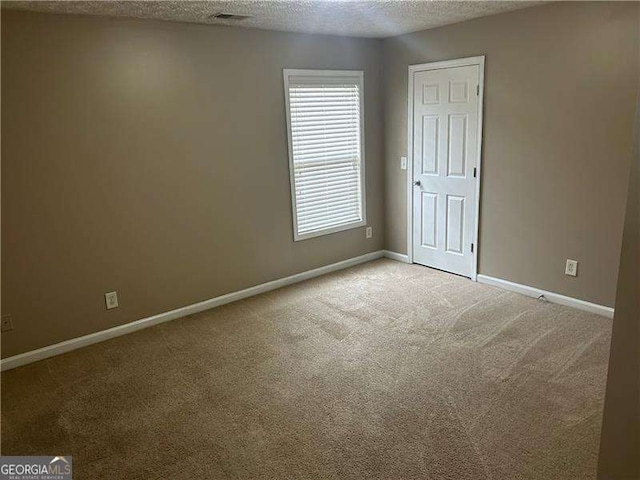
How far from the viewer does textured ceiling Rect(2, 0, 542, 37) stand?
10.0 ft

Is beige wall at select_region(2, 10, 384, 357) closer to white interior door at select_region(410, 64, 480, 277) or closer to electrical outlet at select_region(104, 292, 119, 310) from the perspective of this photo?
electrical outlet at select_region(104, 292, 119, 310)

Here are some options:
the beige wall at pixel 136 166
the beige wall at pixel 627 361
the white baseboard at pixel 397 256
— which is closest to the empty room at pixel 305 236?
the beige wall at pixel 136 166

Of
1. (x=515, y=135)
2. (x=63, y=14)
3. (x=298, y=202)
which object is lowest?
(x=298, y=202)

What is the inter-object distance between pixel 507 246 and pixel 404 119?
5.46 ft

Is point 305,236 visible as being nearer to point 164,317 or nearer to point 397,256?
point 397,256

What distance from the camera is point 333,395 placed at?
111 inches

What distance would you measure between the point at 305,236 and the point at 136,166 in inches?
69.7

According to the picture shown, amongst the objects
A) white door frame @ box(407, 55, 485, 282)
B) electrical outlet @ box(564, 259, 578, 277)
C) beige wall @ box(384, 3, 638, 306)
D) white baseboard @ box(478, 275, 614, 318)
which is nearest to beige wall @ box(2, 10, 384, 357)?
white door frame @ box(407, 55, 485, 282)

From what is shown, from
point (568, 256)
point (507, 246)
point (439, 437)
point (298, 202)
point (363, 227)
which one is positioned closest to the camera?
point (439, 437)

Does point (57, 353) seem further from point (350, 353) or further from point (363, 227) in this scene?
point (363, 227)

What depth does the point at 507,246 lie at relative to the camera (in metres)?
4.26

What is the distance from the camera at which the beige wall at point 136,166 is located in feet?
10.4

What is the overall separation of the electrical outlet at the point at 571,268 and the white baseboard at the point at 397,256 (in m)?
1.71

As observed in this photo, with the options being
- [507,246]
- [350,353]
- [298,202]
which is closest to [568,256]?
[507,246]
